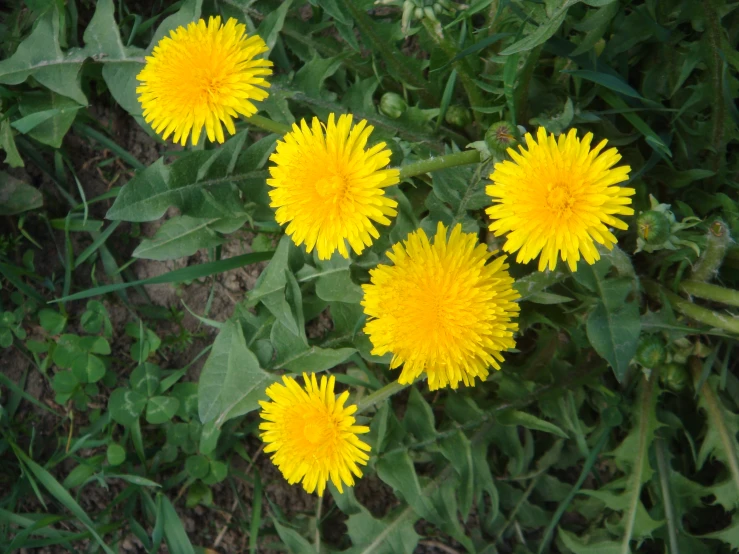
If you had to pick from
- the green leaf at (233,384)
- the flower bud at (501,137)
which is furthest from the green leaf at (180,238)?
the flower bud at (501,137)

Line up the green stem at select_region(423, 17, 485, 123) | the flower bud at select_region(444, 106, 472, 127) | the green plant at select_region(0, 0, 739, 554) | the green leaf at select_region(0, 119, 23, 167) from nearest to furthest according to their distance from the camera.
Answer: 1. the green stem at select_region(423, 17, 485, 123)
2. the green plant at select_region(0, 0, 739, 554)
3. the flower bud at select_region(444, 106, 472, 127)
4. the green leaf at select_region(0, 119, 23, 167)

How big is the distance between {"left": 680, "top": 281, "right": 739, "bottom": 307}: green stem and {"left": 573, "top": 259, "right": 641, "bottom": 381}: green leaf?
0.20m

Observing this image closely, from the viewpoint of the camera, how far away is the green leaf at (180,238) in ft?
6.88

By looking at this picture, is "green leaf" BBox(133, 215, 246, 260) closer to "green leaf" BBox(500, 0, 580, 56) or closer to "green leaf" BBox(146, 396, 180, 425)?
"green leaf" BBox(146, 396, 180, 425)

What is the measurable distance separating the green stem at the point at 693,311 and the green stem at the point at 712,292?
35 millimetres

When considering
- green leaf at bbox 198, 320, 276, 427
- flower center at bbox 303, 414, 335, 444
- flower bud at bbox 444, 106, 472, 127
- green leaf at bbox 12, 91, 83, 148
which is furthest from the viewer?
green leaf at bbox 12, 91, 83, 148

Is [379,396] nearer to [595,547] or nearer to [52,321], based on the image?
[595,547]

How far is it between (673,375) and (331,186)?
1.24 m

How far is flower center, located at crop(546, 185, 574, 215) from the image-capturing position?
4.55 feet

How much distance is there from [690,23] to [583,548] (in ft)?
5.60

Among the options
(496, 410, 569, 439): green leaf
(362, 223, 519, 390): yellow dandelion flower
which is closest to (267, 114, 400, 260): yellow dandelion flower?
(362, 223, 519, 390): yellow dandelion flower

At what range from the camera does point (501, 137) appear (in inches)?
59.3

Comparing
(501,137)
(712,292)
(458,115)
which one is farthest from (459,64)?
(712,292)

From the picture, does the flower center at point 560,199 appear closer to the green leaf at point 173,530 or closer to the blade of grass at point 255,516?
the blade of grass at point 255,516
